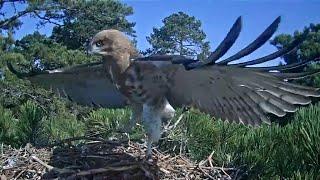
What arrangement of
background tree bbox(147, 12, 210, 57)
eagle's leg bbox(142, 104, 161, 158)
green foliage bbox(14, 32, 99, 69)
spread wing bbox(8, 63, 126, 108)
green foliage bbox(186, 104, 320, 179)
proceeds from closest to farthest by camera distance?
green foliage bbox(186, 104, 320, 179), eagle's leg bbox(142, 104, 161, 158), spread wing bbox(8, 63, 126, 108), green foliage bbox(14, 32, 99, 69), background tree bbox(147, 12, 210, 57)

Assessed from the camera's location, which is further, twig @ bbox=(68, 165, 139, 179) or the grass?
twig @ bbox=(68, 165, 139, 179)

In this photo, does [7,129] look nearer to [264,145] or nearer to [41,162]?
[41,162]

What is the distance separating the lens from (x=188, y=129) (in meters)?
2.08

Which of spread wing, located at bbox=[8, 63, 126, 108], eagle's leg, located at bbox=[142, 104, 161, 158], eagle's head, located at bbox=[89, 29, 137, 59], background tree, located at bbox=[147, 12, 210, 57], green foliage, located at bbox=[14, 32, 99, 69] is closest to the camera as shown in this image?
eagle's leg, located at bbox=[142, 104, 161, 158]

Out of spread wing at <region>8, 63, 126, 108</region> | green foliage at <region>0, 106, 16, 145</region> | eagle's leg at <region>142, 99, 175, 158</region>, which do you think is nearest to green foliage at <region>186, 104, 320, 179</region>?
eagle's leg at <region>142, 99, 175, 158</region>

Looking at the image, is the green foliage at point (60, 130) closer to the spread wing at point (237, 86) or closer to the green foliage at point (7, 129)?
the green foliage at point (7, 129)

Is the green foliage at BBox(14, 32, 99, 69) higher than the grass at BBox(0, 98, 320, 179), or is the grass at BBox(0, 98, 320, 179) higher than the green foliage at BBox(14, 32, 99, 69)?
the green foliage at BBox(14, 32, 99, 69)

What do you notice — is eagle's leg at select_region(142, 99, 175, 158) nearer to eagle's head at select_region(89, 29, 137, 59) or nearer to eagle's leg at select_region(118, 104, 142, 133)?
eagle's leg at select_region(118, 104, 142, 133)

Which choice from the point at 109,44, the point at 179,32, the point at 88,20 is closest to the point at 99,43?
the point at 109,44

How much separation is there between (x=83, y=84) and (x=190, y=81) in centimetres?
74

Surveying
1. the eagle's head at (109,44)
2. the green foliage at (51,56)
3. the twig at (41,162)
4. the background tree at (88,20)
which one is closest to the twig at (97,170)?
the twig at (41,162)

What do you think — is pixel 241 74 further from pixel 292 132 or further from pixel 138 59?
pixel 138 59

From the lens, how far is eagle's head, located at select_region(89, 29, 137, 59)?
82.7 inches

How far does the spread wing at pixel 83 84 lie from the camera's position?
2.42m
